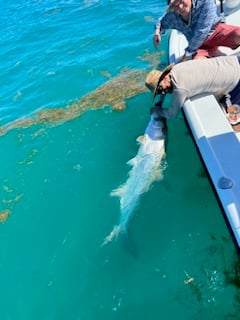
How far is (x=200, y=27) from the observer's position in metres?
5.07

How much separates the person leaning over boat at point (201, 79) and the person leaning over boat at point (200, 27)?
589 mm

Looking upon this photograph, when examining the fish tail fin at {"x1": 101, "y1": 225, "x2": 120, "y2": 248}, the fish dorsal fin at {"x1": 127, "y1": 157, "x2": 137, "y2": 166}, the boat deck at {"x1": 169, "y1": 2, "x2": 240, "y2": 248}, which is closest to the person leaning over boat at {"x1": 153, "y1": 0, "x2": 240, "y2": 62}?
the boat deck at {"x1": 169, "y1": 2, "x2": 240, "y2": 248}

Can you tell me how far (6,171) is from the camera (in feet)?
21.5

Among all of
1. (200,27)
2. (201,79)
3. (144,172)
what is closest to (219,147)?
(201,79)

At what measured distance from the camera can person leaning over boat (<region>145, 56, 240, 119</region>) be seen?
4574 millimetres

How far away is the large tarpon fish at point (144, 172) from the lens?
16.8 feet

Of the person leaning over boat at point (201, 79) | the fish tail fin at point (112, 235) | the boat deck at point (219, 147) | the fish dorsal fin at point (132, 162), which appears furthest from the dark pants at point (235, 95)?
the fish tail fin at point (112, 235)

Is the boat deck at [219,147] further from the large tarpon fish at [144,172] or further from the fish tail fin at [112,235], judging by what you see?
the fish tail fin at [112,235]

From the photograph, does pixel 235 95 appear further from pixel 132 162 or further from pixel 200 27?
pixel 132 162

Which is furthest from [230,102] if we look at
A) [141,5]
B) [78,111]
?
[141,5]

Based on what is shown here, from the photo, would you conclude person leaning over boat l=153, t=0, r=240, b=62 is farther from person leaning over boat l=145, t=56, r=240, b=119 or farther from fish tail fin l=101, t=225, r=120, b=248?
fish tail fin l=101, t=225, r=120, b=248

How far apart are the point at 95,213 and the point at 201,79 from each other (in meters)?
2.12

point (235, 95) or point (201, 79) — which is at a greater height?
point (201, 79)

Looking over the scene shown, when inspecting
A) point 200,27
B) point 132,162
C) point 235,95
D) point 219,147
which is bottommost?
point 132,162
